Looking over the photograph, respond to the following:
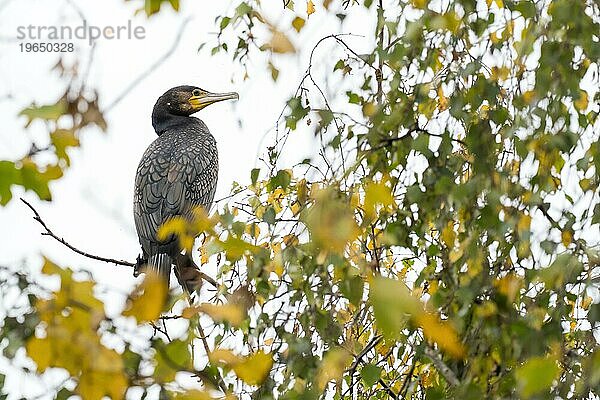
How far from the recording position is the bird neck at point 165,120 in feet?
16.8

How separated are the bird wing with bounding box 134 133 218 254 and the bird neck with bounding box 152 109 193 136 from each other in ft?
0.74

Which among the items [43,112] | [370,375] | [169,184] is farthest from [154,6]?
[169,184]

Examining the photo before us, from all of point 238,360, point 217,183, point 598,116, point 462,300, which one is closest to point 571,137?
point 598,116

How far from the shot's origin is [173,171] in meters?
4.57

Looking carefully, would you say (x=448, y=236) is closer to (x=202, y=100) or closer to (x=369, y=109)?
(x=369, y=109)

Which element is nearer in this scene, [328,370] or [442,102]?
[328,370]

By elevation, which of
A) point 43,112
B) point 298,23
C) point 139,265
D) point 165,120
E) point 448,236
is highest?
point 165,120

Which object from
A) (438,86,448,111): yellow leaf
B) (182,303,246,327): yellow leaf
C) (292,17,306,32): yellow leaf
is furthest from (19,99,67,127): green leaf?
(438,86,448,111): yellow leaf

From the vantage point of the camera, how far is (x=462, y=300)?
1843mm

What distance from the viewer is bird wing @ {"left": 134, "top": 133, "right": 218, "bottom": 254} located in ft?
14.3

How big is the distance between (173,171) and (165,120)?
0.67 metres

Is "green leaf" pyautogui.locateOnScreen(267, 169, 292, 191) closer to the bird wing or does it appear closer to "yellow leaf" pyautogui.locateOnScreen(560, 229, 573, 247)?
"yellow leaf" pyautogui.locateOnScreen(560, 229, 573, 247)

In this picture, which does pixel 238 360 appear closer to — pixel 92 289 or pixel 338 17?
pixel 92 289

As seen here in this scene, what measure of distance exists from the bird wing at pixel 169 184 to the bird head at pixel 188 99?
27 centimetres
